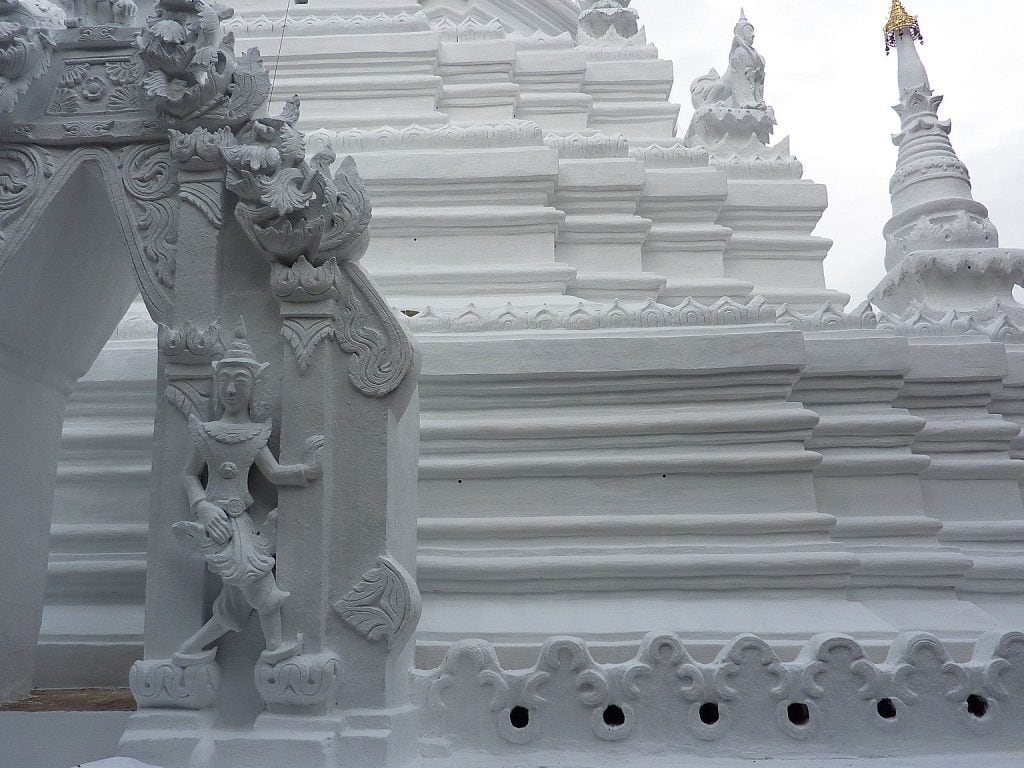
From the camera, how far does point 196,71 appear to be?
4.82 m

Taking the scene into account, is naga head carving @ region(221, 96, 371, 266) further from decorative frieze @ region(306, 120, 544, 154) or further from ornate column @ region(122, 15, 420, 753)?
decorative frieze @ region(306, 120, 544, 154)

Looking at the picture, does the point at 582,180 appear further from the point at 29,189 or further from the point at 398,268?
the point at 29,189

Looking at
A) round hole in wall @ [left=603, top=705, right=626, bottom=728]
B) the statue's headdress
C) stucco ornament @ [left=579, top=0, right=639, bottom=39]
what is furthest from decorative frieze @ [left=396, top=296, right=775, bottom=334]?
stucco ornament @ [left=579, top=0, right=639, bottom=39]

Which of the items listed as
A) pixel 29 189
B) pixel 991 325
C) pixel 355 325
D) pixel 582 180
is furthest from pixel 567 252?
pixel 29 189

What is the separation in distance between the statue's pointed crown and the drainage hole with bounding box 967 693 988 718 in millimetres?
9813

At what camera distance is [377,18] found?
434 inches

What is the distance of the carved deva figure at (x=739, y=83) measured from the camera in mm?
11344

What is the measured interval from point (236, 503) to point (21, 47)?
2720 mm

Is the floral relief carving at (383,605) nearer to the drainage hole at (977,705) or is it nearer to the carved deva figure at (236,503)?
the carved deva figure at (236,503)

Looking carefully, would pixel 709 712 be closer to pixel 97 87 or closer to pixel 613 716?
pixel 613 716

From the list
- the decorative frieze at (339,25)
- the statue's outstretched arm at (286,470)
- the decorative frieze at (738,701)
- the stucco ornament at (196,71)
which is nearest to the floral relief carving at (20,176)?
the stucco ornament at (196,71)

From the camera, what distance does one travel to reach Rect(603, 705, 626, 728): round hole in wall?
15.9ft

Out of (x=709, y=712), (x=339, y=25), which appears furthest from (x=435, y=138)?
(x=709, y=712)

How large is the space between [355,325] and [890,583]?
13.8 feet
